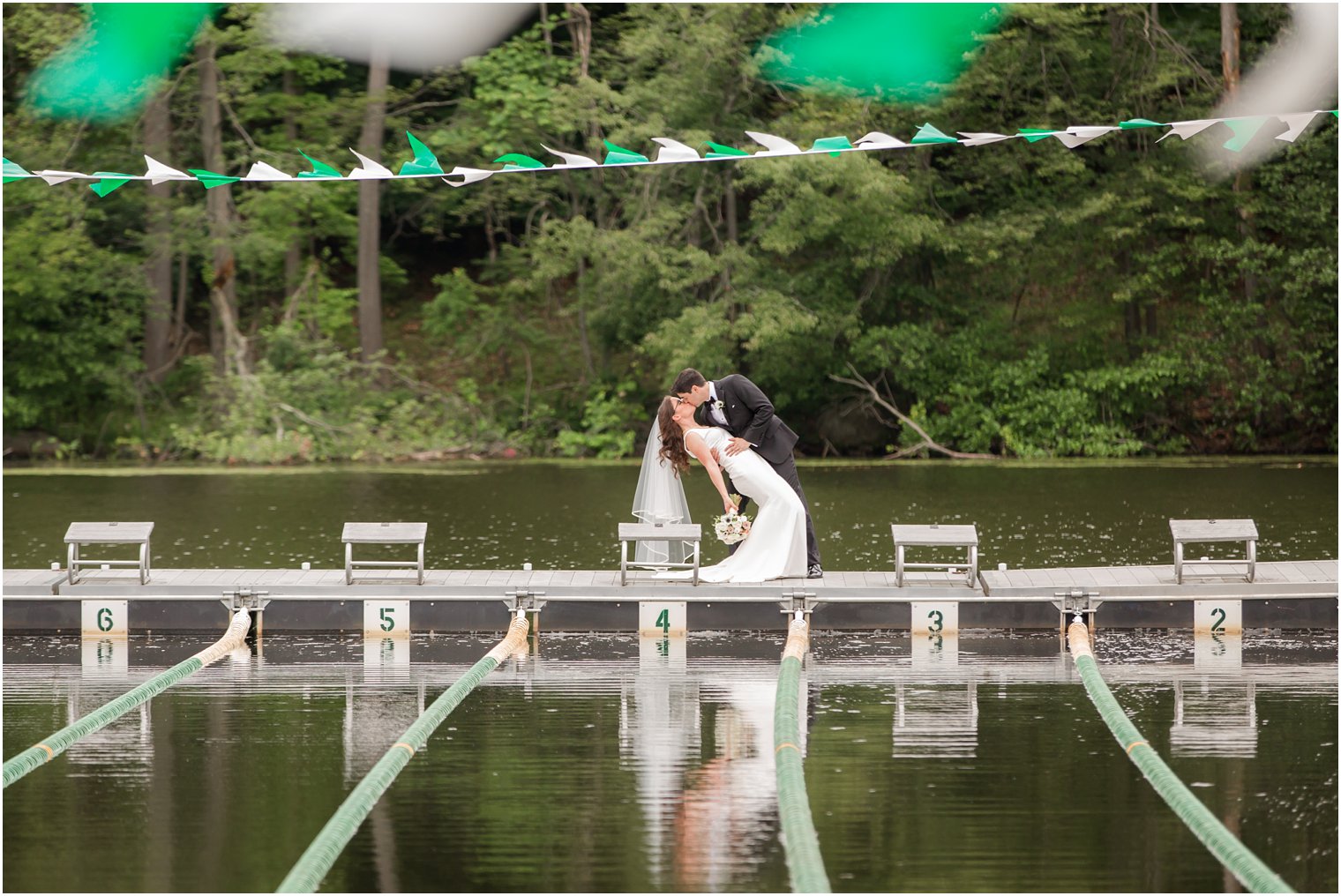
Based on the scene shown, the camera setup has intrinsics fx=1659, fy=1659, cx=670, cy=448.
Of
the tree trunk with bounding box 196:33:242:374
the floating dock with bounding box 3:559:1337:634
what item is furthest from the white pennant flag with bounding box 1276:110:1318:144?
the tree trunk with bounding box 196:33:242:374

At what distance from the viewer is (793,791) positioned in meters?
6.70

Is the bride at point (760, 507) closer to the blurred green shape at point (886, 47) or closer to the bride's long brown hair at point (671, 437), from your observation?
the bride's long brown hair at point (671, 437)

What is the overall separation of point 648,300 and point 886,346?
4035mm

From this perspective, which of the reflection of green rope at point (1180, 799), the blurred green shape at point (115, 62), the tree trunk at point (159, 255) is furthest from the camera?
the tree trunk at point (159, 255)

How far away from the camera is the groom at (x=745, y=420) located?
11.1 metres

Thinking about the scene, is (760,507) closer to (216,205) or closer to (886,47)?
(886,47)

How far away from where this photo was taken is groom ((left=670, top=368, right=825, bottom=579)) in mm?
11094

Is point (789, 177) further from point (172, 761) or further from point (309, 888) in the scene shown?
point (309, 888)

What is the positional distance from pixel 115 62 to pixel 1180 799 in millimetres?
25292

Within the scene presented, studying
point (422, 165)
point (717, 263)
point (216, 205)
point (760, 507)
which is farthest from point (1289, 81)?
point (422, 165)

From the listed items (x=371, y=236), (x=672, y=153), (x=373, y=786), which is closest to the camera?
(x=373, y=786)

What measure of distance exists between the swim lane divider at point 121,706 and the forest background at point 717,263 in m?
15.8

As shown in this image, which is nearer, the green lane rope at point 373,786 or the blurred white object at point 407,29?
the green lane rope at point 373,786

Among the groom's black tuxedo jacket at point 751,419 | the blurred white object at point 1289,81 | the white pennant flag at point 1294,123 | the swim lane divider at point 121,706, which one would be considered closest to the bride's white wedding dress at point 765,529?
the groom's black tuxedo jacket at point 751,419
